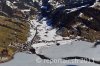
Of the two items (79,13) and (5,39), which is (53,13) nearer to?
(79,13)

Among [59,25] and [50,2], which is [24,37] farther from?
[50,2]

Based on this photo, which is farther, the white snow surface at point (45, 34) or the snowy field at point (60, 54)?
the white snow surface at point (45, 34)

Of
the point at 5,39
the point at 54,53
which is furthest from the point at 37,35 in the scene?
the point at 54,53

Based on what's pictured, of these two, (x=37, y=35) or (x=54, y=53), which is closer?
(x=54, y=53)

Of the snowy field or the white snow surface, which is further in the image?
the white snow surface

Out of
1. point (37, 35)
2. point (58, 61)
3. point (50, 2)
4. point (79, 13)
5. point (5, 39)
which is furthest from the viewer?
point (50, 2)

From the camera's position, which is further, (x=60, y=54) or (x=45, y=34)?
(x=45, y=34)

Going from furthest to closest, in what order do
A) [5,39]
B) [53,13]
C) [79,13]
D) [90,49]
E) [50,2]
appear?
[50,2] < [53,13] < [79,13] < [5,39] < [90,49]
